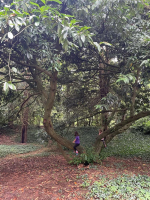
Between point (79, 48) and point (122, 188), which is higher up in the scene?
point (79, 48)

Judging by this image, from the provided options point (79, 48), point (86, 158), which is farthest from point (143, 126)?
point (79, 48)

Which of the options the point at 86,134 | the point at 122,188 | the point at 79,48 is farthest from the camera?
the point at 86,134

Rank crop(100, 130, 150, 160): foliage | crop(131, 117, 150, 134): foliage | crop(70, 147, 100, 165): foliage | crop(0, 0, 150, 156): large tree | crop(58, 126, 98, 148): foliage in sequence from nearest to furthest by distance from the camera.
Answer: crop(0, 0, 150, 156): large tree → crop(70, 147, 100, 165): foliage → crop(100, 130, 150, 160): foliage → crop(131, 117, 150, 134): foliage → crop(58, 126, 98, 148): foliage

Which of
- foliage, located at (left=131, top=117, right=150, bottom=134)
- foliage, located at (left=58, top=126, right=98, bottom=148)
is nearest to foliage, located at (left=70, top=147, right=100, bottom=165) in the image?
foliage, located at (left=58, top=126, right=98, bottom=148)

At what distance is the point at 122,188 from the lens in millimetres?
3840

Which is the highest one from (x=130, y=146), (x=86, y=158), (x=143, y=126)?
(x=143, y=126)

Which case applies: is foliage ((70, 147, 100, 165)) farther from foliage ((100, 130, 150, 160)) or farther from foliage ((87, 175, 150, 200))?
foliage ((100, 130, 150, 160))

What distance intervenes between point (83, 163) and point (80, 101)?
290 centimetres

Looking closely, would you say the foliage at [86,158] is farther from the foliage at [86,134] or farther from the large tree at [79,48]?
the foliage at [86,134]

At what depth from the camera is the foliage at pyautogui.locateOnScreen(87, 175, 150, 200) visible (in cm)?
352

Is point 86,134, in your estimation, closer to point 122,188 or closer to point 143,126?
point 143,126

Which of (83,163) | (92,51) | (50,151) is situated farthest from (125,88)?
(50,151)

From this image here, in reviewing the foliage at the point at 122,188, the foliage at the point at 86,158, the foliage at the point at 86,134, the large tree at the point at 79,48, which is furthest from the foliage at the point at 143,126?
the foliage at the point at 122,188

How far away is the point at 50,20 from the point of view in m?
4.02
